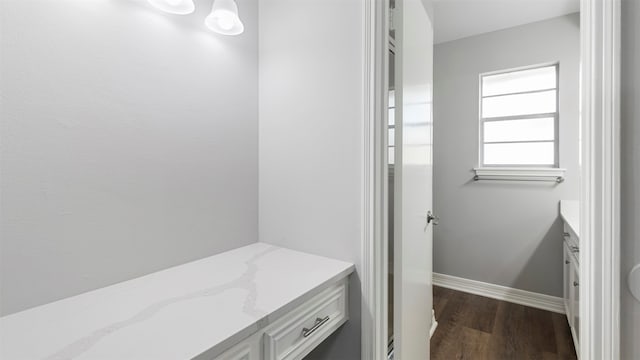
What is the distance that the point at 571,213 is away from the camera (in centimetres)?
213

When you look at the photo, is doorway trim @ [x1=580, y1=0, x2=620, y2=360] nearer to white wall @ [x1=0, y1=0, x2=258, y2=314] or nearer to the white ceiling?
white wall @ [x1=0, y1=0, x2=258, y2=314]

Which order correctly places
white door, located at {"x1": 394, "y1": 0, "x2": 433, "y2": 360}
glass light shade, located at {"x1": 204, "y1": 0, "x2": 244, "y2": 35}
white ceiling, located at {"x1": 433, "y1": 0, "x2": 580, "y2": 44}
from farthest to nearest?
1. white ceiling, located at {"x1": 433, "y1": 0, "x2": 580, "y2": 44}
2. white door, located at {"x1": 394, "y1": 0, "x2": 433, "y2": 360}
3. glass light shade, located at {"x1": 204, "y1": 0, "x2": 244, "y2": 35}

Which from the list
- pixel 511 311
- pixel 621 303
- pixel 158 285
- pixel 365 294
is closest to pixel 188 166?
pixel 158 285

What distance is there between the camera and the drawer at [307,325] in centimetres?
81

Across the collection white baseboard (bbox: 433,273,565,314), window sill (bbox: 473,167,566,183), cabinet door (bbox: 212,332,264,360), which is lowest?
white baseboard (bbox: 433,273,565,314)

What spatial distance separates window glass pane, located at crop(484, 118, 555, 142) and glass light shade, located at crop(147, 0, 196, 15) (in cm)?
277

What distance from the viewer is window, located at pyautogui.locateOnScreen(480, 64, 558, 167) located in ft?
8.42

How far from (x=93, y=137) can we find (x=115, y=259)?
403 mm

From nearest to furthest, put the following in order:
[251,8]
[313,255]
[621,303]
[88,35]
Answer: [621,303]
[88,35]
[313,255]
[251,8]

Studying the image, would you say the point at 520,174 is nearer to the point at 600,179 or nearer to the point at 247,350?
the point at 600,179

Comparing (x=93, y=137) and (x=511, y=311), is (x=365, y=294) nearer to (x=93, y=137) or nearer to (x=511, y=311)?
(x=93, y=137)

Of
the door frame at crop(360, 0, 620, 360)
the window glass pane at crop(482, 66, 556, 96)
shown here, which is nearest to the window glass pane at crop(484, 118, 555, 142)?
the window glass pane at crop(482, 66, 556, 96)

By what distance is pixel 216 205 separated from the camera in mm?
1268

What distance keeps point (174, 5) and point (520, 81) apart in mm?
2927
